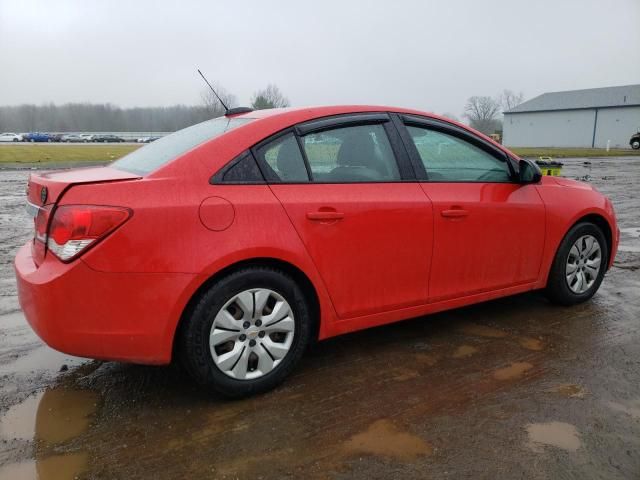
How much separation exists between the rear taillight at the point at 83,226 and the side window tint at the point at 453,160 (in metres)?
1.96

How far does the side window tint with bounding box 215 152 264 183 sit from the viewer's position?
285 cm

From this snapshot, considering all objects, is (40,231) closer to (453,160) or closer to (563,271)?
(453,160)

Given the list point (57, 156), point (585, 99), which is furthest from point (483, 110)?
point (57, 156)

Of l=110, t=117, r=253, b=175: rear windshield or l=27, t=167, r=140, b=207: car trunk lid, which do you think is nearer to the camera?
l=27, t=167, r=140, b=207: car trunk lid

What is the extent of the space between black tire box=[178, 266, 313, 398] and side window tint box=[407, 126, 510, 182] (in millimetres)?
1303

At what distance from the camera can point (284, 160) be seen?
3047 millimetres

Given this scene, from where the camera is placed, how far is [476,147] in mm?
3854

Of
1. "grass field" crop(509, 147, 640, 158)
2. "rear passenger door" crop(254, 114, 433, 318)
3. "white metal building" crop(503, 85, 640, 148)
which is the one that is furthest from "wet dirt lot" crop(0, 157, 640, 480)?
"white metal building" crop(503, 85, 640, 148)

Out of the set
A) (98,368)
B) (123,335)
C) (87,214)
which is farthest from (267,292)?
(98,368)

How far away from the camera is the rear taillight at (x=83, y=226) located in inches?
99.6

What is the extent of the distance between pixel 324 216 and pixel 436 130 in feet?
3.93

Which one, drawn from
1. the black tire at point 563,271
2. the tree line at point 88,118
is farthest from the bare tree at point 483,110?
the black tire at point 563,271

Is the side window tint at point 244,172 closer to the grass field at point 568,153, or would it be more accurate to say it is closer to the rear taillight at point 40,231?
the rear taillight at point 40,231

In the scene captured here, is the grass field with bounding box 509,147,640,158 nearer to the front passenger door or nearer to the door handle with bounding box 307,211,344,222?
the front passenger door
